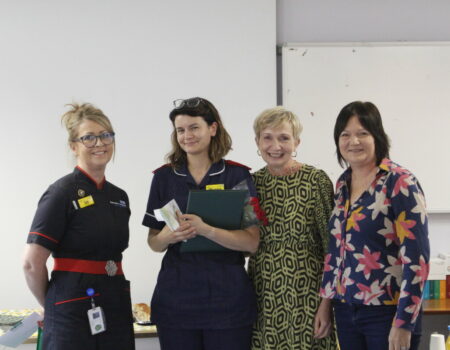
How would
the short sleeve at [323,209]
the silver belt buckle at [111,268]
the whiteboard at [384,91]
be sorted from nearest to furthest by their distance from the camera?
the silver belt buckle at [111,268] < the short sleeve at [323,209] < the whiteboard at [384,91]

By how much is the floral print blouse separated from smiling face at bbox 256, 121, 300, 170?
355 millimetres

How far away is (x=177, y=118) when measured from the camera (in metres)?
2.00

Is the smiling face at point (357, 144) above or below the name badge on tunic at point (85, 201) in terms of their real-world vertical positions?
above

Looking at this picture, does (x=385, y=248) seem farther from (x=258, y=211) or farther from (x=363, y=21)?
(x=363, y=21)

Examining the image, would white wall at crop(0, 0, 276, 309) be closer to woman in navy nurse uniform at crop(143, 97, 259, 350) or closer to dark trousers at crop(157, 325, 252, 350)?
woman in navy nurse uniform at crop(143, 97, 259, 350)

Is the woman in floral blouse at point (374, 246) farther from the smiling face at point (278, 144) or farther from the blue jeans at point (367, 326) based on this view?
the smiling face at point (278, 144)

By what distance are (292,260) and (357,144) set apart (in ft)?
1.80

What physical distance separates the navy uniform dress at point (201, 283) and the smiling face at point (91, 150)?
276 millimetres

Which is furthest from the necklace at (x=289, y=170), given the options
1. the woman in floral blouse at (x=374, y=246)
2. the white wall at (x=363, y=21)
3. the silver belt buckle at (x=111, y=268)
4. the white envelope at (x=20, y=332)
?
the white wall at (x=363, y=21)

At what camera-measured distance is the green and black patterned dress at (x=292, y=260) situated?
198cm

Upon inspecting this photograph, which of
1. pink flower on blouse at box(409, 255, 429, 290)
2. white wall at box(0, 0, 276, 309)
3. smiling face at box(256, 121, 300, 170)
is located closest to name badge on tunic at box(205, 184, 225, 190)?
smiling face at box(256, 121, 300, 170)

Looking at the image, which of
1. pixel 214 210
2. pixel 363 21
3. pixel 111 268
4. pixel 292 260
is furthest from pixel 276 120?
pixel 363 21

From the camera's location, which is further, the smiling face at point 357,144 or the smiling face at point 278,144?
the smiling face at point 278,144

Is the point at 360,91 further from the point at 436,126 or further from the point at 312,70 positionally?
the point at 436,126
